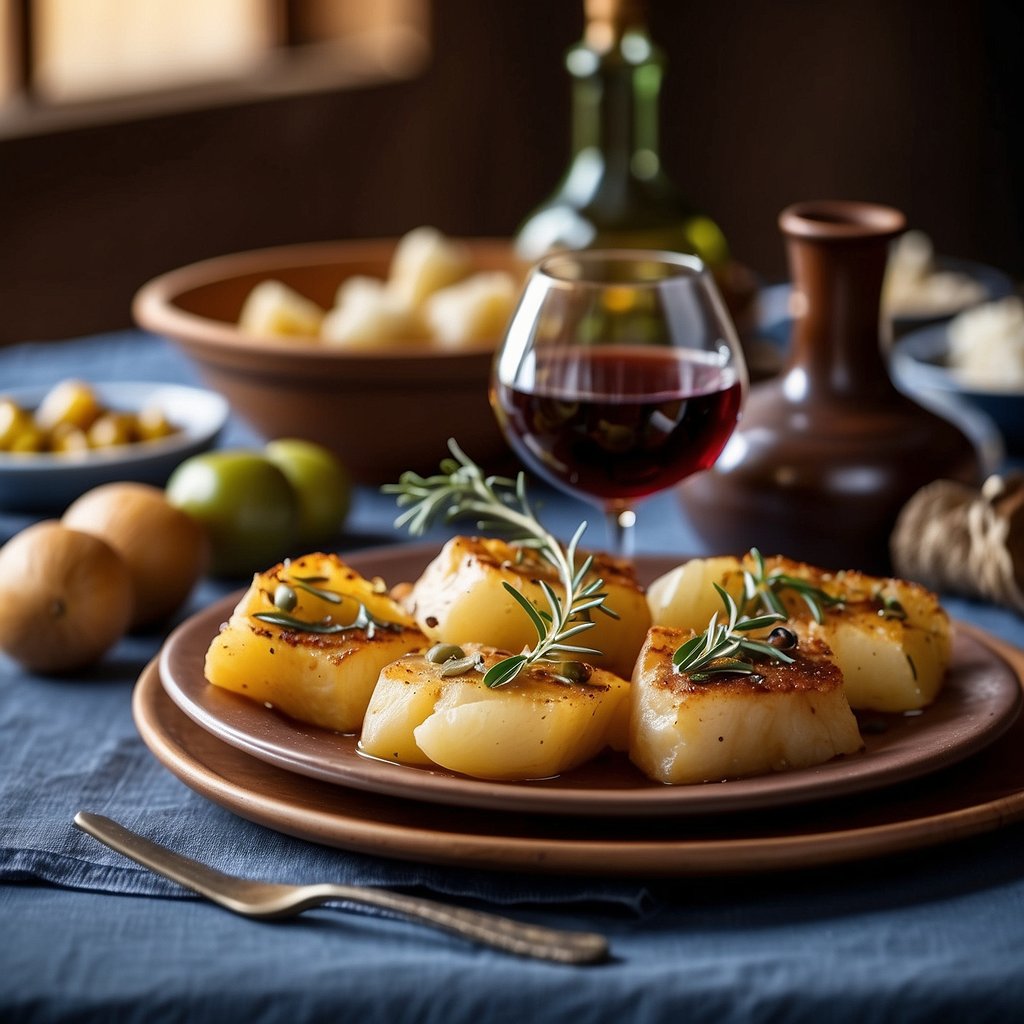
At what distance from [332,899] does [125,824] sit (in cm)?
28

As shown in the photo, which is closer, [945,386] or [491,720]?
[491,720]

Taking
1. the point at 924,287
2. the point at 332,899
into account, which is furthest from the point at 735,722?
the point at 924,287

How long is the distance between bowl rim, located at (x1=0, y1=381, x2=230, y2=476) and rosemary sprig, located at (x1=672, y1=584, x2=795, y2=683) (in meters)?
1.15

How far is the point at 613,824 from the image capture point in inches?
42.8

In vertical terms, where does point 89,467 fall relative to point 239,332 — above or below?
below

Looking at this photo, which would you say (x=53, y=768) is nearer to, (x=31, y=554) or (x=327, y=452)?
(x=31, y=554)

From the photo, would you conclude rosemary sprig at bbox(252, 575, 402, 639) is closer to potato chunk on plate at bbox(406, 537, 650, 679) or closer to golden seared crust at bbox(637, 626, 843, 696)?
potato chunk on plate at bbox(406, 537, 650, 679)

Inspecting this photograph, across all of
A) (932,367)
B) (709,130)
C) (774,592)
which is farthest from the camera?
(709,130)

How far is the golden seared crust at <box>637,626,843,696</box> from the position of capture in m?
1.08

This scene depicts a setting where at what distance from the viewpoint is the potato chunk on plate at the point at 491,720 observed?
3.50ft

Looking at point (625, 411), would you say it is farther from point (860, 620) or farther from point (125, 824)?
point (125, 824)

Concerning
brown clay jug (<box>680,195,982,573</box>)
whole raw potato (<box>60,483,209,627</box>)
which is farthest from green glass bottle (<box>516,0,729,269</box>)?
whole raw potato (<box>60,483,209,627</box>)

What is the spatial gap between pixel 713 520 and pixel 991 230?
17.3ft

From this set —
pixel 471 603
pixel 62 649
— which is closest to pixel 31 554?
pixel 62 649
